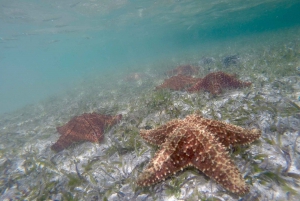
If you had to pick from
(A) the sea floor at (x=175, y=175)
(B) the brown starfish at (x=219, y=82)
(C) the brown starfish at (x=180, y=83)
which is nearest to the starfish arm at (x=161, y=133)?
(A) the sea floor at (x=175, y=175)

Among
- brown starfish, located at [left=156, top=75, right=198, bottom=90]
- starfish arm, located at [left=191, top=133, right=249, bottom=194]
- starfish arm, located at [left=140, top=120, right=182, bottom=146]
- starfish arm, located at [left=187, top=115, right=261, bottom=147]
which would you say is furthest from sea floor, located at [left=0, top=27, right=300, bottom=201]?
brown starfish, located at [left=156, top=75, right=198, bottom=90]

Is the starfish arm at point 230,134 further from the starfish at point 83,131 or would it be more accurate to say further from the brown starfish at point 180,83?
the brown starfish at point 180,83

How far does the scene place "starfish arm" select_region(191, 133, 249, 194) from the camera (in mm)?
2340

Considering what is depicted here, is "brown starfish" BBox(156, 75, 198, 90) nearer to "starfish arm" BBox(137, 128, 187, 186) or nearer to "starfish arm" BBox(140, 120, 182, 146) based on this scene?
"starfish arm" BBox(140, 120, 182, 146)

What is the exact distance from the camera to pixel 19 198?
4.20m

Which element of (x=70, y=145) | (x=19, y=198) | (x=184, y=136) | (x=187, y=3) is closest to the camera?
(x=184, y=136)

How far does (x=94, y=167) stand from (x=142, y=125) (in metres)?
1.93

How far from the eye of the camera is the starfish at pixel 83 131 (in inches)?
211

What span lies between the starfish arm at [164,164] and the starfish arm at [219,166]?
0.30 metres

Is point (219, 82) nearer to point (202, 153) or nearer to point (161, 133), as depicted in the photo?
point (161, 133)

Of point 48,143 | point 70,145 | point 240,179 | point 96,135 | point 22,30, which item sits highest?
point 22,30

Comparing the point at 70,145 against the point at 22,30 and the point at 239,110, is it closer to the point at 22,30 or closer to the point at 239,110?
the point at 239,110

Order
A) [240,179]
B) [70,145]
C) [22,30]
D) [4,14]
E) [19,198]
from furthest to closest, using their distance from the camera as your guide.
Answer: [22,30] → [4,14] → [70,145] → [19,198] → [240,179]

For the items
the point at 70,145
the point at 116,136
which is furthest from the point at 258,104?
the point at 70,145
